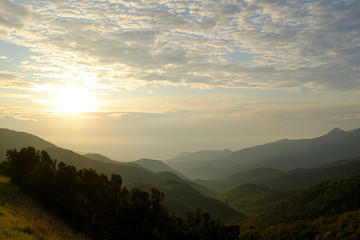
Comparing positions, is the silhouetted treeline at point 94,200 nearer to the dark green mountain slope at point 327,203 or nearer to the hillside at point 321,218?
the hillside at point 321,218

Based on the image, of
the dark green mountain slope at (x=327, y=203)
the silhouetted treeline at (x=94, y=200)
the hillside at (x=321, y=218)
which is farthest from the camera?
the dark green mountain slope at (x=327, y=203)

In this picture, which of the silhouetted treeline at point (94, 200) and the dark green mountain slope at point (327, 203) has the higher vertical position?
the silhouetted treeline at point (94, 200)

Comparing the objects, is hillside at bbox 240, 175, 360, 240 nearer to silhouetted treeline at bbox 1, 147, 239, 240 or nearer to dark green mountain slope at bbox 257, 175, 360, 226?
dark green mountain slope at bbox 257, 175, 360, 226

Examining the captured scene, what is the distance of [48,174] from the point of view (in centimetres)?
4903

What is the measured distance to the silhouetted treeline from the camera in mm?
44438

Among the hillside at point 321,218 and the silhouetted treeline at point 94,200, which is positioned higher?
the silhouetted treeline at point 94,200

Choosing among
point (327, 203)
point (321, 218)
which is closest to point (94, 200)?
point (321, 218)

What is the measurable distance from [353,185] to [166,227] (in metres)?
181

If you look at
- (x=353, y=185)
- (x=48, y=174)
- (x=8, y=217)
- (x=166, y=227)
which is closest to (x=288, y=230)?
(x=166, y=227)

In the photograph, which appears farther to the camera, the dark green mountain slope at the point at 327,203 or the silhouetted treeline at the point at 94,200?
the dark green mountain slope at the point at 327,203

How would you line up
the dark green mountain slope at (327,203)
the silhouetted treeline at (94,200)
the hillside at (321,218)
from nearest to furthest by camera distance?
the silhouetted treeline at (94,200) → the hillside at (321,218) → the dark green mountain slope at (327,203)

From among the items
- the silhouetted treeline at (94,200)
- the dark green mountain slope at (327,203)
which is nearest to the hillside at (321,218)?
the dark green mountain slope at (327,203)

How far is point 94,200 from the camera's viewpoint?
172 ft

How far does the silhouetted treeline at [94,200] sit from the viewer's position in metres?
44.4
